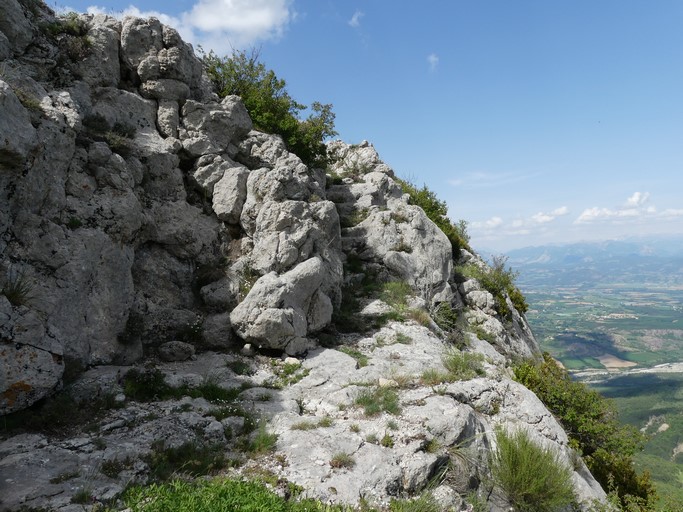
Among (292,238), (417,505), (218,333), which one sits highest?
(292,238)

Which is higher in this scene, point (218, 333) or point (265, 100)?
point (265, 100)

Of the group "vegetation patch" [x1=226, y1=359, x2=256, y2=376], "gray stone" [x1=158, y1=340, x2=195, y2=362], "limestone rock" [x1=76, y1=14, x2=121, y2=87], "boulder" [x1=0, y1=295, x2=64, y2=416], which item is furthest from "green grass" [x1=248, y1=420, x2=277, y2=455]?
"limestone rock" [x1=76, y1=14, x2=121, y2=87]

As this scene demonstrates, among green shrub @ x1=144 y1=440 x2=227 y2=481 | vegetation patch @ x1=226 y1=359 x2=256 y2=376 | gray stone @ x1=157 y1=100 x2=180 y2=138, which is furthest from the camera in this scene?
gray stone @ x1=157 y1=100 x2=180 y2=138

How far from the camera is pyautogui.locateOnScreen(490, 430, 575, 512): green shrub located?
8.16m

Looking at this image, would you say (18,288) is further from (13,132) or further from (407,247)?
(407,247)

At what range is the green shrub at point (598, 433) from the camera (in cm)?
1275

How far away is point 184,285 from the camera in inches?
561

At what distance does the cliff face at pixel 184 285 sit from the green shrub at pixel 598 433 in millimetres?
2079

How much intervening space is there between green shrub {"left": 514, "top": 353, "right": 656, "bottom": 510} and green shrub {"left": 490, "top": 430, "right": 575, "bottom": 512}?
4776 millimetres

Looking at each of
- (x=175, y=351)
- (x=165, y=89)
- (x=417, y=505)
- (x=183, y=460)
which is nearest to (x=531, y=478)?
(x=417, y=505)

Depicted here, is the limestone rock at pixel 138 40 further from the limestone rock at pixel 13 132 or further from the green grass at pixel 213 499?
the green grass at pixel 213 499

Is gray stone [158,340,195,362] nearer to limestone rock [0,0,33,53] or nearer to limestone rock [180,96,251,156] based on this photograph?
limestone rock [180,96,251,156]

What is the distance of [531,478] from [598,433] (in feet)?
22.7

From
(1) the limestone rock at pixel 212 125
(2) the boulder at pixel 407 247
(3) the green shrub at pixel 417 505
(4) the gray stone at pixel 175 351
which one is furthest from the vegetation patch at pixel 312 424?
(1) the limestone rock at pixel 212 125
